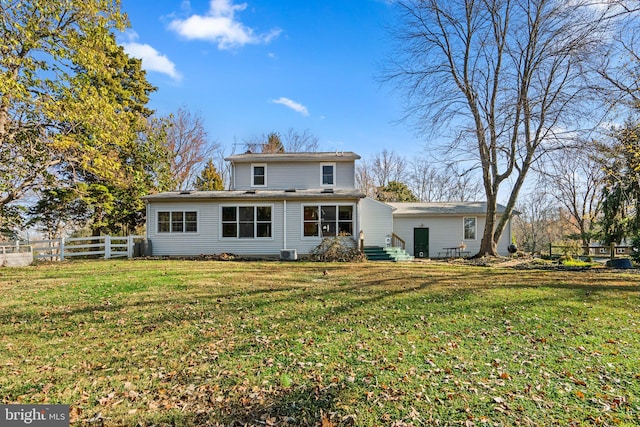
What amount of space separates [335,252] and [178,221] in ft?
26.9

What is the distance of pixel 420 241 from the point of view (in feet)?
70.2

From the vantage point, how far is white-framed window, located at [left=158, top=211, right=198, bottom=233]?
1714 centimetres

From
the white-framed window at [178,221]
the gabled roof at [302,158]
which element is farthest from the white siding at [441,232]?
the white-framed window at [178,221]

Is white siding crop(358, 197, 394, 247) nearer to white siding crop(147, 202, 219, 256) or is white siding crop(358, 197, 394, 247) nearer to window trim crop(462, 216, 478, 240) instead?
window trim crop(462, 216, 478, 240)

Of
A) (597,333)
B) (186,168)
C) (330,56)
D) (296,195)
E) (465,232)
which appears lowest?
(597,333)

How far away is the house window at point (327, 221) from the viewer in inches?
675

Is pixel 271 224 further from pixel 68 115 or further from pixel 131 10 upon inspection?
pixel 131 10

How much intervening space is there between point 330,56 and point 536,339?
569 inches

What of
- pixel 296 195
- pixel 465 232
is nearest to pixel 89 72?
pixel 296 195

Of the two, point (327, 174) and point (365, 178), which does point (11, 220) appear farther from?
point (365, 178)

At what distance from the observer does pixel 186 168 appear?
1190 inches

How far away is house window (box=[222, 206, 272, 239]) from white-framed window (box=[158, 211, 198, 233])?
5.07ft

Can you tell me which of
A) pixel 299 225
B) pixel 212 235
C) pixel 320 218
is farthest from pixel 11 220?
pixel 320 218

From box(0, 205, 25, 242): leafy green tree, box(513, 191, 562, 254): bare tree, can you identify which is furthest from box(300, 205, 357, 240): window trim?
box(513, 191, 562, 254): bare tree
